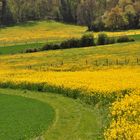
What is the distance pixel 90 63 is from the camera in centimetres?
7056

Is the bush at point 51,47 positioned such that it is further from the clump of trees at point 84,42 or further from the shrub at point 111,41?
the shrub at point 111,41

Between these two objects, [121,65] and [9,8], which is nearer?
[121,65]

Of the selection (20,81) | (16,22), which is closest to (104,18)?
(16,22)

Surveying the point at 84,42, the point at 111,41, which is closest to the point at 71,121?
the point at 84,42

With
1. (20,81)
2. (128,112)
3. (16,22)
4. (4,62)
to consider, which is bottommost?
(16,22)

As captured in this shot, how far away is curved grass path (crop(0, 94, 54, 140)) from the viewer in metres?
31.4

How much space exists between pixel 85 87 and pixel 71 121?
9.79 meters

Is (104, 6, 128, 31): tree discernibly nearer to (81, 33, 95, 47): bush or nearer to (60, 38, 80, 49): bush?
(81, 33, 95, 47): bush

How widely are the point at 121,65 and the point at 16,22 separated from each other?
130m

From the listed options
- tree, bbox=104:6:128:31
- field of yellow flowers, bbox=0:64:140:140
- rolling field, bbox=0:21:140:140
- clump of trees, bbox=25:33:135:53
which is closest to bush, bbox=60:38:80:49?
clump of trees, bbox=25:33:135:53

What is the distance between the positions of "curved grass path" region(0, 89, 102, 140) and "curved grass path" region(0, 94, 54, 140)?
0.60 m

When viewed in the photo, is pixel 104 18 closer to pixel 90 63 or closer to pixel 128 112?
pixel 90 63

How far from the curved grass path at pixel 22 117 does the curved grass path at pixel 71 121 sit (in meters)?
0.60

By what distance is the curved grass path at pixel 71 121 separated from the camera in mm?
30938
